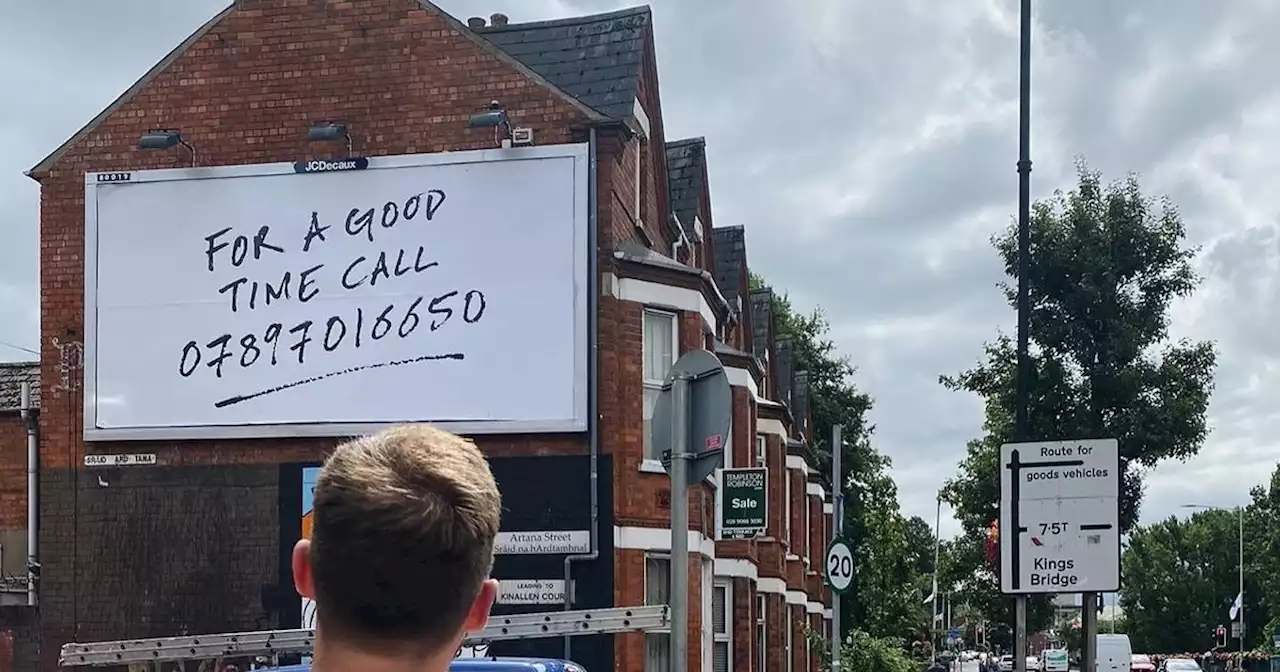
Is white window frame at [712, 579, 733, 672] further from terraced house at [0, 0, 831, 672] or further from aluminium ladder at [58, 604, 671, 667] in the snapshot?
aluminium ladder at [58, 604, 671, 667]

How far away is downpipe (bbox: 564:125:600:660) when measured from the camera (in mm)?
18969

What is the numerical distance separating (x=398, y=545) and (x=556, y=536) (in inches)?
673

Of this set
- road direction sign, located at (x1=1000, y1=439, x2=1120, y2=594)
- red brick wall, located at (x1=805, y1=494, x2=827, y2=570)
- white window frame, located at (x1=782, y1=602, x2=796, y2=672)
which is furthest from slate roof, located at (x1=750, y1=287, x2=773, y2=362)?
road direction sign, located at (x1=1000, y1=439, x2=1120, y2=594)

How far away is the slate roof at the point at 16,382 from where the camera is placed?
21.9 m

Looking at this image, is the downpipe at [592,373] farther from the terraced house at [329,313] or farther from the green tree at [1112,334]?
the green tree at [1112,334]

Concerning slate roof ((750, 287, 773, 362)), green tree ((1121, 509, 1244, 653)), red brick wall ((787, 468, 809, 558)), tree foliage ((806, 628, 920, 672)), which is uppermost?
slate roof ((750, 287, 773, 362))

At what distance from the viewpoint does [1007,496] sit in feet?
38.8

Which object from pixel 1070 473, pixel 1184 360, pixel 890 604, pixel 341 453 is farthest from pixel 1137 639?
pixel 341 453

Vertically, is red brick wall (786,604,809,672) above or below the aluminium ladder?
below

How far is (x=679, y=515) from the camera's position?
800 centimetres

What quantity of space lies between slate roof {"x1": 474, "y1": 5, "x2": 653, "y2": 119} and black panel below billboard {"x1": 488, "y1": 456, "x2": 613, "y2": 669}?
4725mm

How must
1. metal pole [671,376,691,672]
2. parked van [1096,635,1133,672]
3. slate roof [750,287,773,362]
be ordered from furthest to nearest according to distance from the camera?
1. parked van [1096,635,1133,672]
2. slate roof [750,287,773,362]
3. metal pole [671,376,691,672]

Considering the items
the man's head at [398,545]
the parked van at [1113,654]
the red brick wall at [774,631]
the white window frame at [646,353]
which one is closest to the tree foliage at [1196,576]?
the parked van at [1113,654]

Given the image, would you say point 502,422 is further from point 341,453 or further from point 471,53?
point 341,453
